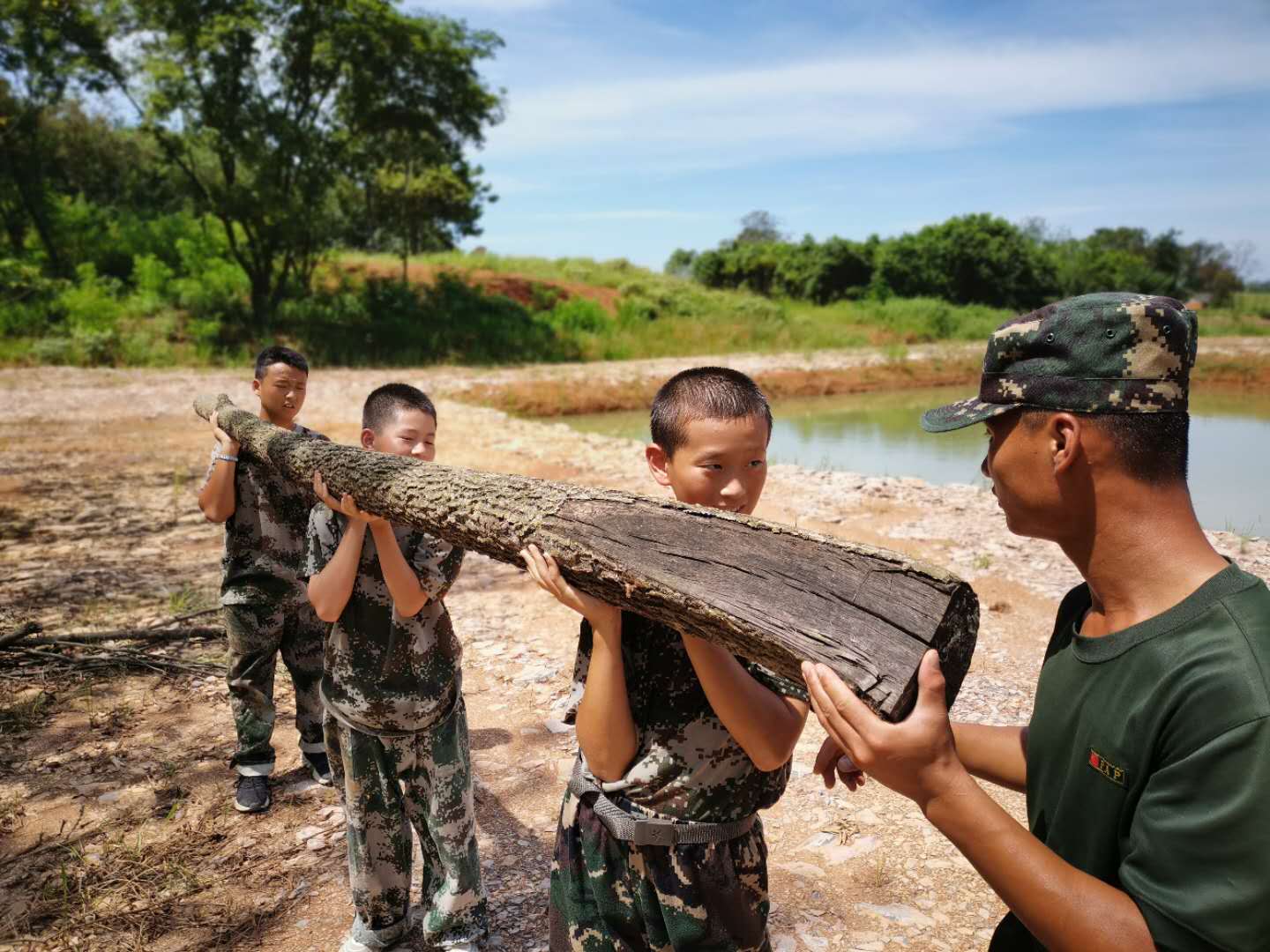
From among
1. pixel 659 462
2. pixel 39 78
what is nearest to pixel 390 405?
pixel 659 462

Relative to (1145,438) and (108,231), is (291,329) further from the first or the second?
(1145,438)

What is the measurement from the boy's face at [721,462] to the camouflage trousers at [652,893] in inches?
26.4

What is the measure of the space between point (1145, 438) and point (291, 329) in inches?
925

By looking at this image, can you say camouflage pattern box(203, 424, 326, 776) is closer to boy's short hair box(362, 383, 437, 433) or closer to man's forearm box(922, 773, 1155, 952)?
boy's short hair box(362, 383, 437, 433)

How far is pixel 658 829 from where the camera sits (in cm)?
162

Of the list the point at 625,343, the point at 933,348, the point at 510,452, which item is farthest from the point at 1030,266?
the point at 510,452

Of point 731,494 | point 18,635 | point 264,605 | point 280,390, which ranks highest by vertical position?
point 280,390

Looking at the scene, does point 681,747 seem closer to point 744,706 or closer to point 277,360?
point 744,706

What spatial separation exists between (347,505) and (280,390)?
152 cm

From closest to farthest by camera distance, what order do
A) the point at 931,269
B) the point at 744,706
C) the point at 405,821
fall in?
1. the point at 744,706
2. the point at 405,821
3. the point at 931,269

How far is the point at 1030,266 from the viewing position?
44.0m

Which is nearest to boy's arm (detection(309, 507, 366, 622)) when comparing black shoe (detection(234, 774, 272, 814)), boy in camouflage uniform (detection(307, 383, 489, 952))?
boy in camouflage uniform (detection(307, 383, 489, 952))

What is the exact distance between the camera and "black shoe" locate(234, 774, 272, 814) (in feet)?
11.4

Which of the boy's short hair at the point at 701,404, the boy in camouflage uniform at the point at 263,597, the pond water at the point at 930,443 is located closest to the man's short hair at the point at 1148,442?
the boy's short hair at the point at 701,404
